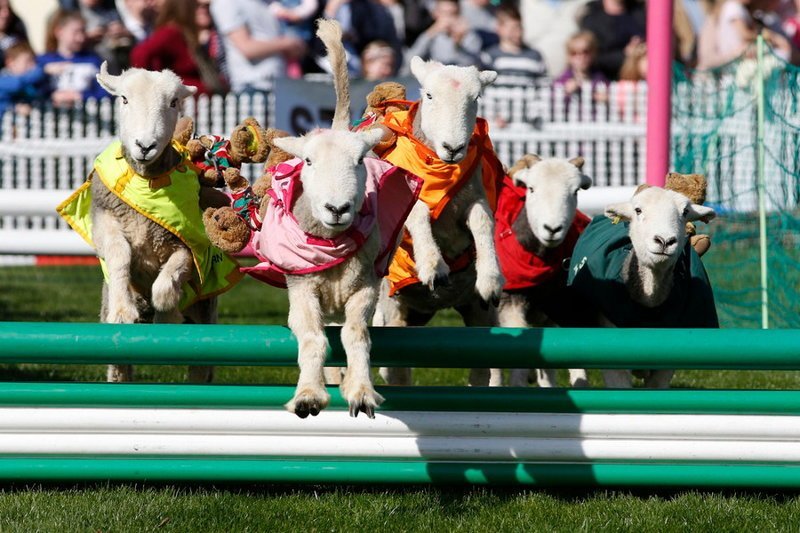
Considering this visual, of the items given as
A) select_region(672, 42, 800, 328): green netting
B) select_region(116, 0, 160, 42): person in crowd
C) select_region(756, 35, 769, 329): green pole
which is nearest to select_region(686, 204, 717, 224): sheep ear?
select_region(672, 42, 800, 328): green netting

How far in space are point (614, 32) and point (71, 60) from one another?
6150 millimetres

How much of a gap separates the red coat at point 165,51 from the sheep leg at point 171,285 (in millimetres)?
6857

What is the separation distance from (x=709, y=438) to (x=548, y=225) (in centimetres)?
131

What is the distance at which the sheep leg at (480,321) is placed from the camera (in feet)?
21.3

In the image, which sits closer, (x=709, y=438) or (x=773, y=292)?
(x=709, y=438)

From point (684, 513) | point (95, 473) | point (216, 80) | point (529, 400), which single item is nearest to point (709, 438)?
point (684, 513)

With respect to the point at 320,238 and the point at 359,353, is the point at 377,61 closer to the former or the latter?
the point at 320,238

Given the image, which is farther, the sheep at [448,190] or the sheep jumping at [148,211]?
the sheep jumping at [148,211]

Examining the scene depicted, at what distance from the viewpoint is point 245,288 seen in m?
12.5

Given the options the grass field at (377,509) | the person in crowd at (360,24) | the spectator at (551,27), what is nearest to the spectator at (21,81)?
the person in crowd at (360,24)

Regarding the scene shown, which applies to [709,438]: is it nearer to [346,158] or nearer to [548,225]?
[548,225]

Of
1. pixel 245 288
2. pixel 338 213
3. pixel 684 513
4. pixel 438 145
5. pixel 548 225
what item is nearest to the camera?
pixel 338 213

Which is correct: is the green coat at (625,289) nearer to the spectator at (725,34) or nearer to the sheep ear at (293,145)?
the sheep ear at (293,145)

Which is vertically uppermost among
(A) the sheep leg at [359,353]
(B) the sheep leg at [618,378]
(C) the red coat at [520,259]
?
(C) the red coat at [520,259]
